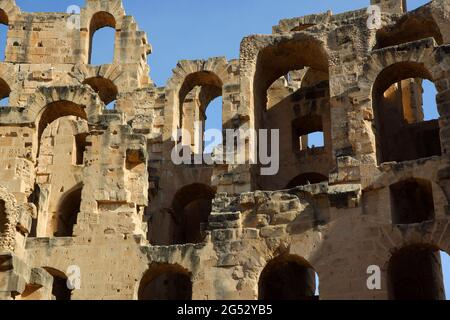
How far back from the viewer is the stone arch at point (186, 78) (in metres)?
24.5

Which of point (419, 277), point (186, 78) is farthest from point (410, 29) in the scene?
point (186, 78)

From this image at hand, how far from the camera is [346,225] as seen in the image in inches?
705

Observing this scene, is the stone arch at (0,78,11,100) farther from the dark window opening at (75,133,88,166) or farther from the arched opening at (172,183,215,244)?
the arched opening at (172,183,215,244)

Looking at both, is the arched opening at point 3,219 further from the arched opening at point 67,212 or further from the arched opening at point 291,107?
the arched opening at point 67,212

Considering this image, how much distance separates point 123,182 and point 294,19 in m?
10.3

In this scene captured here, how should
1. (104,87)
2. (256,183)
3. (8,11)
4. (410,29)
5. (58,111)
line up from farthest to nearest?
(8,11), (104,87), (58,111), (410,29), (256,183)

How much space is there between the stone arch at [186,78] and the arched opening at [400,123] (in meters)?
4.94

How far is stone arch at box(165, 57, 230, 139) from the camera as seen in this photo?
2447 cm

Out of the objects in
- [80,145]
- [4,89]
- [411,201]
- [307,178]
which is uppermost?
[4,89]

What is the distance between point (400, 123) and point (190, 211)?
718 cm

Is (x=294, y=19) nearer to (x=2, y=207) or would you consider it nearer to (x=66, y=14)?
(x=66, y=14)

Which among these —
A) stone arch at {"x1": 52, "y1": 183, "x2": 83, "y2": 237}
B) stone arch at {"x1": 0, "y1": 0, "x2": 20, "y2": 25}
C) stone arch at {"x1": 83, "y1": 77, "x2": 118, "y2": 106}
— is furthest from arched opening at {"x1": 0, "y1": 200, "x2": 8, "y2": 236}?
stone arch at {"x1": 0, "y1": 0, "x2": 20, "y2": 25}

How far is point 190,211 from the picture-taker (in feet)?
84.3

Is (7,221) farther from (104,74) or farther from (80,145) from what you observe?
(104,74)
